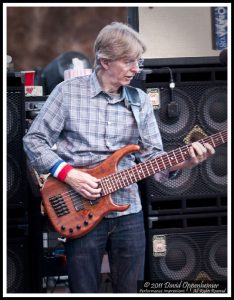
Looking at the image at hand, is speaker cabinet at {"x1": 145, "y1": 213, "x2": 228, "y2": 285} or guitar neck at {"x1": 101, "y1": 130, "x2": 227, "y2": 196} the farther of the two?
speaker cabinet at {"x1": 145, "y1": 213, "x2": 228, "y2": 285}

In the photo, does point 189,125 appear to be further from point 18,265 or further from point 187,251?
point 18,265

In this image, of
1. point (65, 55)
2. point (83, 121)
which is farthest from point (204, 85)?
point (65, 55)

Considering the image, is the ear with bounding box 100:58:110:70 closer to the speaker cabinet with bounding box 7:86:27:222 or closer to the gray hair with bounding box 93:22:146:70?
the gray hair with bounding box 93:22:146:70

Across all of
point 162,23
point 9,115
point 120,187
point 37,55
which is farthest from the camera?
point 37,55

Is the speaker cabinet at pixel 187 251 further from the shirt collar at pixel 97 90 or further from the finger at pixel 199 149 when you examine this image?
the shirt collar at pixel 97 90

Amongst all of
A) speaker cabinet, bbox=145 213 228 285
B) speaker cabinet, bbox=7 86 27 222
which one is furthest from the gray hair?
speaker cabinet, bbox=145 213 228 285

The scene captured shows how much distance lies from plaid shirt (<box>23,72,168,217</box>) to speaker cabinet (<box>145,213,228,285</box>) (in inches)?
16.5

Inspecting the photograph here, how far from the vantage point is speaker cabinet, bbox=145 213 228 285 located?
2832 mm

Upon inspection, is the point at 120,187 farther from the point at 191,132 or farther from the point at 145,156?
the point at 191,132

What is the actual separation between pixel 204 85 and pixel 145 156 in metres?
0.53

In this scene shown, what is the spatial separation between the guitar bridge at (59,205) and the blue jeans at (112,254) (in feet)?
0.42

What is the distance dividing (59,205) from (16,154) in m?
0.45

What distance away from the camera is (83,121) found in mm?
2436

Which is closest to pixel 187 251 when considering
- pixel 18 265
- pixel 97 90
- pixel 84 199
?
pixel 84 199
